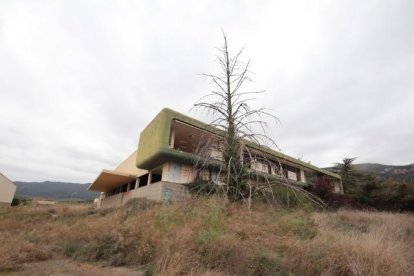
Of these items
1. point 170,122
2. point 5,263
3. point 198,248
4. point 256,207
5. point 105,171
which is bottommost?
point 5,263

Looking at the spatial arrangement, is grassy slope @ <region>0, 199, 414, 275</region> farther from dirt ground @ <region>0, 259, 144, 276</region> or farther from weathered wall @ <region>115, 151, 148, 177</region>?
weathered wall @ <region>115, 151, 148, 177</region>

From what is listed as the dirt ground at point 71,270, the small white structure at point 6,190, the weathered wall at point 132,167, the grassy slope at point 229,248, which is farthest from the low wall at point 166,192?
the small white structure at point 6,190

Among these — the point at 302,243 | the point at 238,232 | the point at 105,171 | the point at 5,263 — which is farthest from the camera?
the point at 105,171

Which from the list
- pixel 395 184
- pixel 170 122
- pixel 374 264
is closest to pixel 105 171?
pixel 170 122

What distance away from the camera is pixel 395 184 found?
25750mm

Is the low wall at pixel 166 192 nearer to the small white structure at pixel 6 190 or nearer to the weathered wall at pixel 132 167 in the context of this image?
the weathered wall at pixel 132 167

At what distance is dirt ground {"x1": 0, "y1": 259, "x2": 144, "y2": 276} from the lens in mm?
4695

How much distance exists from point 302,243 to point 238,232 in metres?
1.53

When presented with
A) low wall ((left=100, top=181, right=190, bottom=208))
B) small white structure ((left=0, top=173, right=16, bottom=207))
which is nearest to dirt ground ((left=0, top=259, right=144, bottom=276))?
low wall ((left=100, top=181, right=190, bottom=208))

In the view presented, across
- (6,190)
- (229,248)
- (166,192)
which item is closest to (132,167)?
(166,192)

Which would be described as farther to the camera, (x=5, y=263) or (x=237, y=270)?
(x=5, y=263)

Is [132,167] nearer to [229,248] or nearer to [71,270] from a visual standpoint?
[71,270]

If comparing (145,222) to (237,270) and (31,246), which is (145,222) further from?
(237,270)

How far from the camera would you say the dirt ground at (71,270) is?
185 inches
